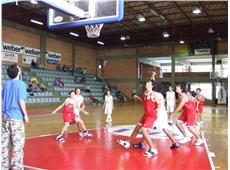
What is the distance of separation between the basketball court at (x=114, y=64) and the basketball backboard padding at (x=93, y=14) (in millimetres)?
25

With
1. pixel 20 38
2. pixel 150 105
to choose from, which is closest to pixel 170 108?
pixel 150 105

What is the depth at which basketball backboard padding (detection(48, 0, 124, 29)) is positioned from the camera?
7.34 metres

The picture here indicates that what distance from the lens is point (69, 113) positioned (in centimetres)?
809

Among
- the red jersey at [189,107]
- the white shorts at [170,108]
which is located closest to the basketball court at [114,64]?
the red jersey at [189,107]

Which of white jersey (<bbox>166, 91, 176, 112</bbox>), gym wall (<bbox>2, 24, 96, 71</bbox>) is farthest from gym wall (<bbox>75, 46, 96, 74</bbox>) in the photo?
white jersey (<bbox>166, 91, 176, 112</bbox>)

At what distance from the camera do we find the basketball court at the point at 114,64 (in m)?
6.24

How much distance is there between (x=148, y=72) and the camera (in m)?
36.2

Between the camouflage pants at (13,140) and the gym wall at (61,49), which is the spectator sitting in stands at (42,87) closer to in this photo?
the gym wall at (61,49)

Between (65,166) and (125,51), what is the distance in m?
30.8

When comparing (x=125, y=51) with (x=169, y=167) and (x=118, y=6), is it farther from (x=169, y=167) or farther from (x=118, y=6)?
(x=169, y=167)

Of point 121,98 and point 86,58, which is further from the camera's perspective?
point 86,58

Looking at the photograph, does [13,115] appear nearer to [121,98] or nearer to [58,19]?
[58,19]

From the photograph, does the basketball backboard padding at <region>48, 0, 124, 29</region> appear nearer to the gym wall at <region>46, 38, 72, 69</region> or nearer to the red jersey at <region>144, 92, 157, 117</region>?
the red jersey at <region>144, 92, 157, 117</region>

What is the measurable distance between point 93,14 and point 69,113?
2.65m
